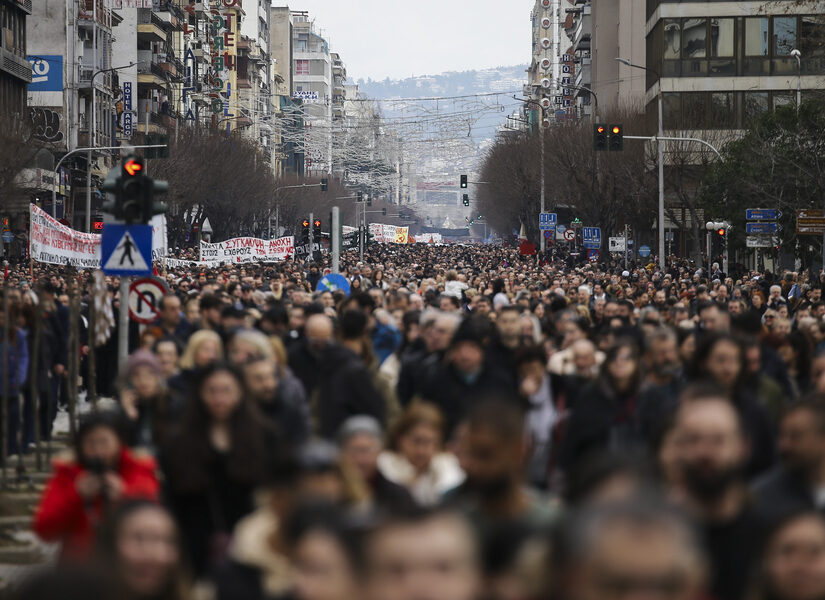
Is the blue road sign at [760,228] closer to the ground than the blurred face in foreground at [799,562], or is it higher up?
higher up

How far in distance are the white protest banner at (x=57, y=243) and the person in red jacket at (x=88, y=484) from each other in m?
22.7

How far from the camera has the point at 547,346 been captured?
13820 millimetres

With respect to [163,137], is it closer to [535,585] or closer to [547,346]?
[547,346]

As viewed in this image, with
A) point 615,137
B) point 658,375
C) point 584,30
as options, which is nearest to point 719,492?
point 658,375

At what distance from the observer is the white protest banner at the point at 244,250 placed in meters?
45.9

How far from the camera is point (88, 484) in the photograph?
660 cm

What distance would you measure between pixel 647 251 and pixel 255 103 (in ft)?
293

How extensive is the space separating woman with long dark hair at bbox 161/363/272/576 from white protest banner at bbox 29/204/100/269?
2261 centimetres

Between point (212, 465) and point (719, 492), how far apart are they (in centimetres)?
234

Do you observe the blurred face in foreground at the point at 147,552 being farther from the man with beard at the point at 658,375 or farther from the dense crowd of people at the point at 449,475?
the man with beard at the point at 658,375

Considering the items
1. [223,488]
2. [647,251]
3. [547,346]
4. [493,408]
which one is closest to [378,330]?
[547,346]

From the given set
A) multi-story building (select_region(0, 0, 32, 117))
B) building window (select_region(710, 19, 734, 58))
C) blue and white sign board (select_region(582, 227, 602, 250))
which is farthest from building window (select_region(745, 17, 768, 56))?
multi-story building (select_region(0, 0, 32, 117))

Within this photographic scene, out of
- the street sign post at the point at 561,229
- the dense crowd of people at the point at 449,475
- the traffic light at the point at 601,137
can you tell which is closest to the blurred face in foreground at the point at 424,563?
the dense crowd of people at the point at 449,475

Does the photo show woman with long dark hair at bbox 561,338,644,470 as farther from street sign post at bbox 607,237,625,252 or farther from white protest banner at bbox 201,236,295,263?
street sign post at bbox 607,237,625,252
